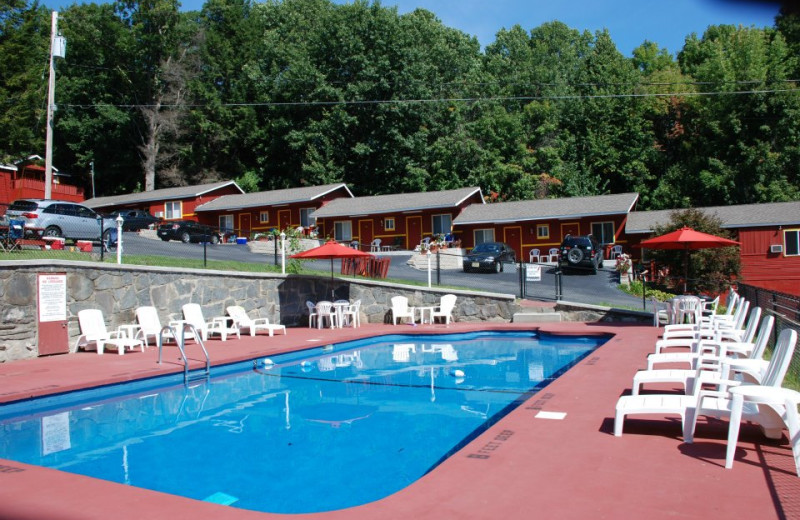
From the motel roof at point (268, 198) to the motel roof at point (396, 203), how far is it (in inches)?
40.7

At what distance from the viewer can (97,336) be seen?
41.1 feet

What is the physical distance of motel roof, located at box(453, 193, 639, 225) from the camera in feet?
110

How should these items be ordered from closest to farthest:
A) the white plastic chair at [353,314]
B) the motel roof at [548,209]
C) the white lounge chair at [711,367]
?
the white lounge chair at [711,367] < the white plastic chair at [353,314] < the motel roof at [548,209]

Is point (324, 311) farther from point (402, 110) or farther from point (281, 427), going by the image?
point (402, 110)

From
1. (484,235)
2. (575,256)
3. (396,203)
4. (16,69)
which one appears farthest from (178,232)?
(575,256)

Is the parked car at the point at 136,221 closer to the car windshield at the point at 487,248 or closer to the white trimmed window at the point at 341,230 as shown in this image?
the white trimmed window at the point at 341,230

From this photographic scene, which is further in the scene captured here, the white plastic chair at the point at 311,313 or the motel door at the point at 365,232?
the motel door at the point at 365,232

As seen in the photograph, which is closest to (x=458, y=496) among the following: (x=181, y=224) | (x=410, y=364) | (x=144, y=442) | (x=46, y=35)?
(x=144, y=442)

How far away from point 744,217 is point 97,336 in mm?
28491

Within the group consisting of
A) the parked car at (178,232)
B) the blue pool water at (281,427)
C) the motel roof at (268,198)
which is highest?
the motel roof at (268,198)

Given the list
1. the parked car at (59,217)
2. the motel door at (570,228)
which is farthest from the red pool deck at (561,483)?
the motel door at (570,228)

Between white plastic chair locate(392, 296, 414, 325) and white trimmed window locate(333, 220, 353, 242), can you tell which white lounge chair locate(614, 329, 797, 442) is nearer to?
white plastic chair locate(392, 296, 414, 325)

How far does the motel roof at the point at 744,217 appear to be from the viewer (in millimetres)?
28734

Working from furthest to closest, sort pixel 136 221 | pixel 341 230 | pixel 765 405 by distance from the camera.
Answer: pixel 341 230 < pixel 136 221 < pixel 765 405
